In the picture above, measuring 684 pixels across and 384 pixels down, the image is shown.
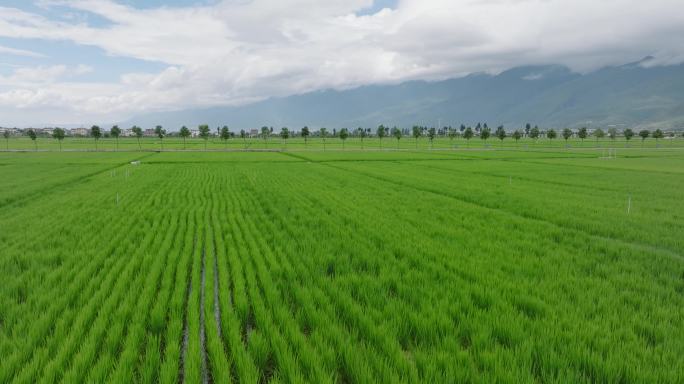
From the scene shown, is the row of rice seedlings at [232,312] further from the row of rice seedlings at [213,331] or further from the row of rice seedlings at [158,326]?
the row of rice seedlings at [158,326]

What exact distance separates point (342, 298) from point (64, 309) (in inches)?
166

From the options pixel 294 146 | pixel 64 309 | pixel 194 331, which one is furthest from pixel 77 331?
pixel 294 146

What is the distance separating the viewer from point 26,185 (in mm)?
22500

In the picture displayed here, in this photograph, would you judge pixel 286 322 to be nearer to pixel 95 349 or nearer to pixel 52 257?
pixel 95 349

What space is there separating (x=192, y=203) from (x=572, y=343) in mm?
16005

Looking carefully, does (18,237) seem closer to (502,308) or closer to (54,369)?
(54,369)

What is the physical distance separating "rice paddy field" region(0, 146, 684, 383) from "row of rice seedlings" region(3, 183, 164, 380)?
0.03 m

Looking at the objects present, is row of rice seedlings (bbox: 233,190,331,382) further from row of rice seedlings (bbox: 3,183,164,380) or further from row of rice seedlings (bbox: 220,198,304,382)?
row of rice seedlings (bbox: 3,183,164,380)

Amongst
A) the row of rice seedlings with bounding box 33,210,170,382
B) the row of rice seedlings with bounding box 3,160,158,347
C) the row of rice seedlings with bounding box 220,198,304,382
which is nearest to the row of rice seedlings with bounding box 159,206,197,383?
the row of rice seedlings with bounding box 220,198,304,382

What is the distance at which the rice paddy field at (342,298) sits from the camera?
408 cm

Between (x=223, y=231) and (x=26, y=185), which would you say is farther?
(x=26, y=185)

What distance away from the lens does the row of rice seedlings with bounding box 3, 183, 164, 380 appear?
446cm

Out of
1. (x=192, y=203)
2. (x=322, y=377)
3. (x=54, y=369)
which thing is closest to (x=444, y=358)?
(x=322, y=377)

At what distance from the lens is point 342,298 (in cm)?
593
